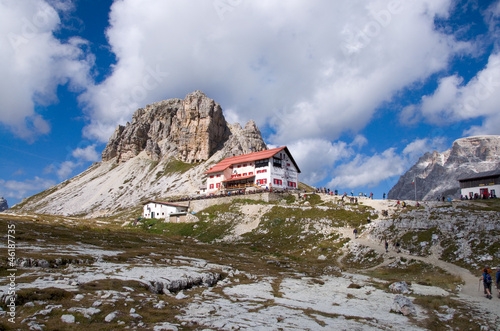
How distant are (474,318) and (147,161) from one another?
184674mm

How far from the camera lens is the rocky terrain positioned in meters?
14.6

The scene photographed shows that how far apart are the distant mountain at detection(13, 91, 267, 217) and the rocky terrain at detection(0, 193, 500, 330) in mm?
92300

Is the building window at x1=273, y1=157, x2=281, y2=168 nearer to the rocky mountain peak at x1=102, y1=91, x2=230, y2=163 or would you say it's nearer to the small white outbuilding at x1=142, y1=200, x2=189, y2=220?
the small white outbuilding at x1=142, y1=200, x2=189, y2=220

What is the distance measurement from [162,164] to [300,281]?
Result: 157253mm

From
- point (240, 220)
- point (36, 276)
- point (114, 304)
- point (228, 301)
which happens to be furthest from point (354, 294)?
point (240, 220)

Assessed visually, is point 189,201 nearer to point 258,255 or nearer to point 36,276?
point 258,255

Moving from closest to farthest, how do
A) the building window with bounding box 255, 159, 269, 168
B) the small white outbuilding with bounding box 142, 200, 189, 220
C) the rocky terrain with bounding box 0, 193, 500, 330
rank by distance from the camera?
1. the rocky terrain with bounding box 0, 193, 500, 330
2. the building window with bounding box 255, 159, 269, 168
3. the small white outbuilding with bounding box 142, 200, 189, 220

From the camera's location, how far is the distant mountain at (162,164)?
146875mm

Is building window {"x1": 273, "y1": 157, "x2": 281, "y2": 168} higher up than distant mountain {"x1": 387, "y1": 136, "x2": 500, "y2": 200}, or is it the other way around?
distant mountain {"x1": 387, "y1": 136, "x2": 500, "y2": 200}

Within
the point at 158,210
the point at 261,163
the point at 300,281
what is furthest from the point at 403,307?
the point at 158,210

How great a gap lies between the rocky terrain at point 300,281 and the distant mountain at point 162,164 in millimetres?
92300

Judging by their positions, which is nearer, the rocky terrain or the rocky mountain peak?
the rocky terrain

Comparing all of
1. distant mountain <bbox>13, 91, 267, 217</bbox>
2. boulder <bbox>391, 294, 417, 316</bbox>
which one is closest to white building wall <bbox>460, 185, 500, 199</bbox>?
boulder <bbox>391, 294, 417, 316</bbox>

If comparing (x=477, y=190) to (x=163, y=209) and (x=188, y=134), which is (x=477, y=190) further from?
(x=188, y=134)
